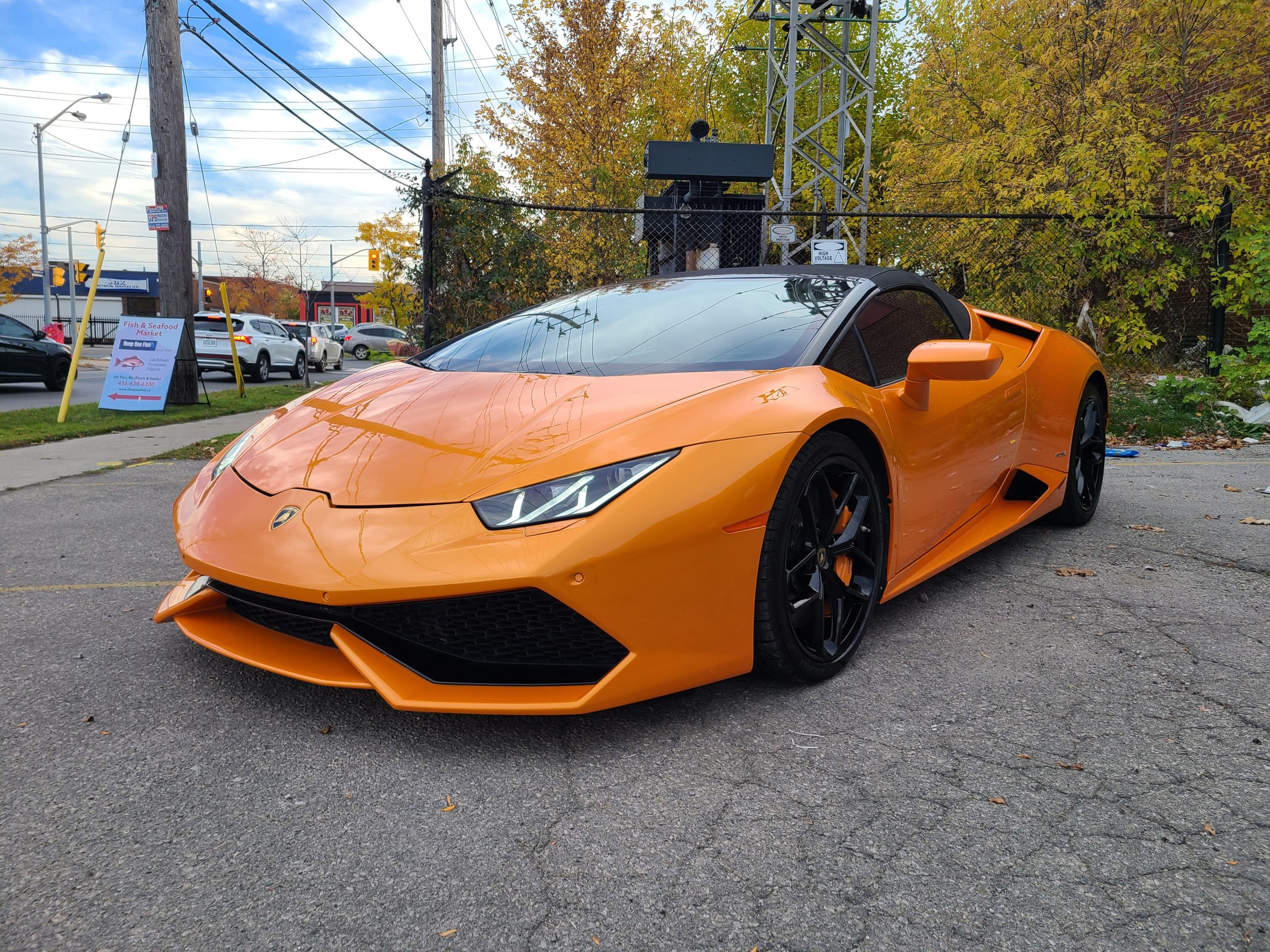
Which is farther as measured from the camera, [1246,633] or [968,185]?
[968,185]

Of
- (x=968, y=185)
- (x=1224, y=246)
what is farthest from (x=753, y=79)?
(x=1224, y=246)

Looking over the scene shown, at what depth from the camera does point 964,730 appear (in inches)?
83.8

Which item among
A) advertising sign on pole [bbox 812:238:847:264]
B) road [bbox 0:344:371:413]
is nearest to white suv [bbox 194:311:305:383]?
road [bbox 0:344:371:413]

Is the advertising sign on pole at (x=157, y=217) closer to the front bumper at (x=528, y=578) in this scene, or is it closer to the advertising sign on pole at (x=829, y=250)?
the advertising sign on pole at (x=829, y=250)

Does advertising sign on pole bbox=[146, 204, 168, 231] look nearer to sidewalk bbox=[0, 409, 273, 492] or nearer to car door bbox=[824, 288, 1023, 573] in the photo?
sidewalk bbox=[0, 409, 273, 492]

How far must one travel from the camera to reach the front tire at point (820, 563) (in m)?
2.16

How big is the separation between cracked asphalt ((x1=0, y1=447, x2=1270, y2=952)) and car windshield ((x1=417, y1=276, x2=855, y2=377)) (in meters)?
0.92

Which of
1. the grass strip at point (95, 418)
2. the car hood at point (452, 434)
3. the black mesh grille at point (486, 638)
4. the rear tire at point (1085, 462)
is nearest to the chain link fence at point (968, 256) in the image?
the grass strip at point (95, 418)

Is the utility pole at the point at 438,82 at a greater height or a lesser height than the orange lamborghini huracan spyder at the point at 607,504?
greater

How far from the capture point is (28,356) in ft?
44.9

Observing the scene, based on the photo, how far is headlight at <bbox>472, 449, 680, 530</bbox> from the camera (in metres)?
1.91

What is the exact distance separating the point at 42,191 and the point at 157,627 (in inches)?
1562

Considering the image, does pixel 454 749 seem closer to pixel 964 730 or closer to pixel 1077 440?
pixel 964 730

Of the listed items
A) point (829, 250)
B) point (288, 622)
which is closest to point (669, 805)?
point (288, 622)
